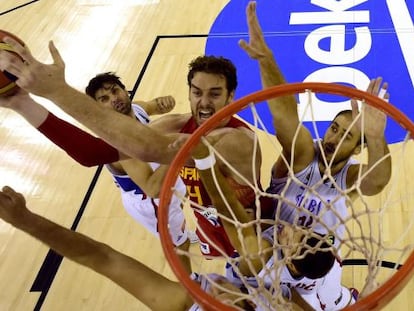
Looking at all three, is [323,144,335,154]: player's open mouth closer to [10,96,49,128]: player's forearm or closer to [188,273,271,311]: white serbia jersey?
[188,273,271,311]: white serbia jersey

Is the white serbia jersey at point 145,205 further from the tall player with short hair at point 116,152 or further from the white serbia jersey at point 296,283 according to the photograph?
the white serbia jersey at point 296,283

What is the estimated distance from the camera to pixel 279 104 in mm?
2564

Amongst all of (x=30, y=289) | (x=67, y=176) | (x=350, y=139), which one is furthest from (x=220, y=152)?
(x=67, y=176)

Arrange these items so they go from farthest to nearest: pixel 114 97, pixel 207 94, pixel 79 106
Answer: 1. pixel 114 97
2. pixel 207 94
3. pixel 79 106

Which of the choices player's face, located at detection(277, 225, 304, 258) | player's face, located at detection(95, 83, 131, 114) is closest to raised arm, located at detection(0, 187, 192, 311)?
player's face, located at detection(277, 225, 304, 258)

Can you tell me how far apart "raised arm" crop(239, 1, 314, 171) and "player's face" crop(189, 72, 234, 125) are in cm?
35

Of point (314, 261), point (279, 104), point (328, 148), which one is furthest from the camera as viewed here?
point (328, 148)

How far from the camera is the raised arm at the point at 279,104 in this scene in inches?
98.3

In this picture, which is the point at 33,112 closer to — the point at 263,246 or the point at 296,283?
the point at 263,246

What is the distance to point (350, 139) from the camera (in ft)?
8.79

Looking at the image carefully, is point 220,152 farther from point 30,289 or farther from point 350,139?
point 30,289

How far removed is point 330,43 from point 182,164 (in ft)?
11.1

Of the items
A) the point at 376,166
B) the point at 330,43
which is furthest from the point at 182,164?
the point at 330,43

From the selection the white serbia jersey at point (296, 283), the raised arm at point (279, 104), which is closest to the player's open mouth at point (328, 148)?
the raised arm at point (279, 104)
